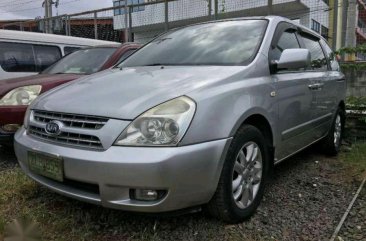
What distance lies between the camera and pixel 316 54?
4574mm

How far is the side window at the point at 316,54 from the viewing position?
437 cm

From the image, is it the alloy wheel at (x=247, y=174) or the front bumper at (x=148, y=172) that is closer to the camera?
the front bumper at (x=148, y=172)

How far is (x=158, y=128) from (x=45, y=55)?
483cm

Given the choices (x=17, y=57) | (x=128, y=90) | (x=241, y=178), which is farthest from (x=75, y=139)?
(x=17, y=57)

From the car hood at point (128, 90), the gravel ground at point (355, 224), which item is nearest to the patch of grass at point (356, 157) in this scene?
the gravel ground at point (355, 224)

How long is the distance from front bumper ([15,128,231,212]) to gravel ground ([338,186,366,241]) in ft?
3.35

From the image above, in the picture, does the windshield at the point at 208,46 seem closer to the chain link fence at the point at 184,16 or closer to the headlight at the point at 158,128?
the headlight at the point at 158,128

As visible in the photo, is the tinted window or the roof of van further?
the roof of van

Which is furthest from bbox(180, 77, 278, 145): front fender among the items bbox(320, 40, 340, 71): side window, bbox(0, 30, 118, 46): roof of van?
bbox(0, 30, 118, 46): roof of van

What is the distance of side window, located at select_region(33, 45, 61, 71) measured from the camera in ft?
21.4

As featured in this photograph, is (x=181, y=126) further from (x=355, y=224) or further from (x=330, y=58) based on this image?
(x=330, y=58)

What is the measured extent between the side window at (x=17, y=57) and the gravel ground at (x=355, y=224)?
16.4 ft

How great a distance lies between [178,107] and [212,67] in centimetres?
73

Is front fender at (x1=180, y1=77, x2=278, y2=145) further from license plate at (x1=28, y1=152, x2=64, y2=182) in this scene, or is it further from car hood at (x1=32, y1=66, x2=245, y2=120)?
license plate at (x1=28, y1=152, x2=64, y2=182)
